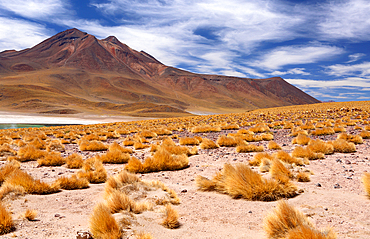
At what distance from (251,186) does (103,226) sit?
280 cm

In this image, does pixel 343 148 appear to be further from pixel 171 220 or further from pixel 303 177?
pixel 171 220

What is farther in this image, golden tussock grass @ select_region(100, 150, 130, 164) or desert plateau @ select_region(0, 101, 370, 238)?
golden tussock grass @ select_region(100, 150, 130, 164)

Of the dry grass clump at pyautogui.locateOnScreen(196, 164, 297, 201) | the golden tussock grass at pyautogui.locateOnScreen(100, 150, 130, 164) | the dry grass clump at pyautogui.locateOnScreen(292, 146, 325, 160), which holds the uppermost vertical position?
the dry grass clump at pyautogui.locateOnScreen(292, 146, 325, 160)

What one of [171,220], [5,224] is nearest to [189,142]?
[171,220]

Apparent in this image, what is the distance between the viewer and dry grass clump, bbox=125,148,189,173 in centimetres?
707

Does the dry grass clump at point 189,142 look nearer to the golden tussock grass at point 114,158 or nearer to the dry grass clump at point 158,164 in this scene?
the golden tussock grass at point 114,158

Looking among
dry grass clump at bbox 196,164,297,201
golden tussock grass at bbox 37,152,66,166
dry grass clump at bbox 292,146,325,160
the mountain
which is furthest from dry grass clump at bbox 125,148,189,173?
the mountain

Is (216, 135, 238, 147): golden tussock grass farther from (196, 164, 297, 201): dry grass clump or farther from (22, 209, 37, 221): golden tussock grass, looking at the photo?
(22, 209, 37, 221): golden tussock grass

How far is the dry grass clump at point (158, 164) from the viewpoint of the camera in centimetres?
707

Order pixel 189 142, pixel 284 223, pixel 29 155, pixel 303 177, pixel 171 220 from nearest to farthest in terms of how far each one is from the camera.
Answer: pixel 284 223 → pixel 171 220 → pixel 303 177 → pixel 29 155 → pixel 189 142

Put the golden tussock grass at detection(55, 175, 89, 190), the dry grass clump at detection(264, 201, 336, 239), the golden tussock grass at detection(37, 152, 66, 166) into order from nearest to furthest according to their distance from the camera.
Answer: the dry grass clump at detection(264, 201, 336, 239)
the golden tussock grass at detection(55, 175, 89, 190)
the golden tussock grass at detection(37, 152, 66, 166)

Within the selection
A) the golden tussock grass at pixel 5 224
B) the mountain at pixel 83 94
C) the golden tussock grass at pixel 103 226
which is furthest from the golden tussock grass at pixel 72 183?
the mountain at pixel 83 94

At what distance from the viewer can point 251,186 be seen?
474cm

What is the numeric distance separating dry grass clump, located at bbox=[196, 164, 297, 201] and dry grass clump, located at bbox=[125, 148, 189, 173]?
94.8 inches
